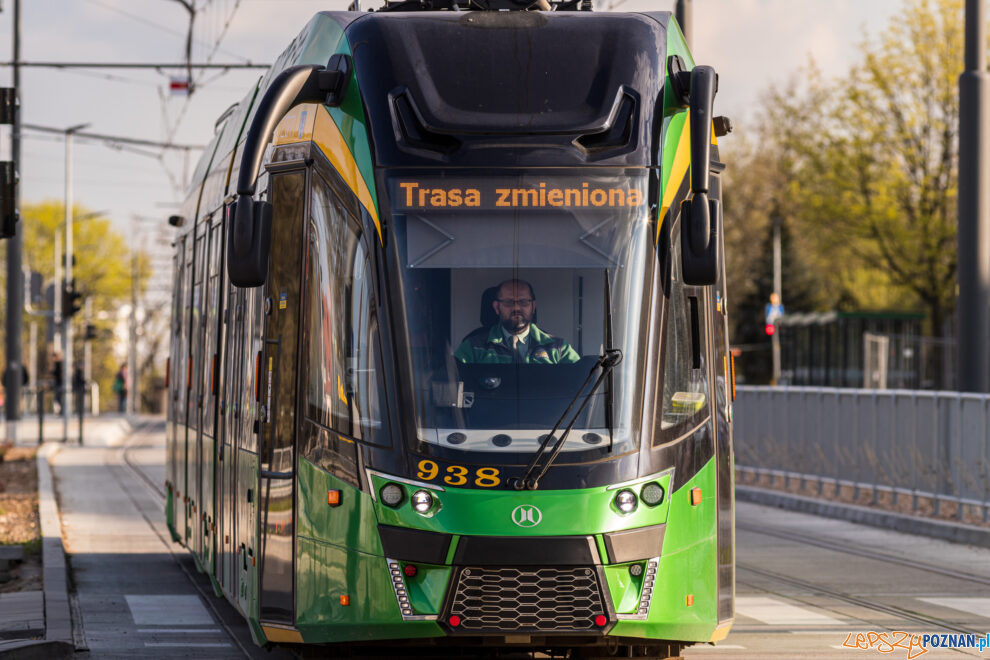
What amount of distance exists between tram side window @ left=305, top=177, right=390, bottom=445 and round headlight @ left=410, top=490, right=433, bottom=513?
0.28 m

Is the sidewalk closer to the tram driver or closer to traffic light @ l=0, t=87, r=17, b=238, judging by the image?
traffic light @ l=0, t=87, r=17, b=238

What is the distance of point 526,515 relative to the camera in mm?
7035

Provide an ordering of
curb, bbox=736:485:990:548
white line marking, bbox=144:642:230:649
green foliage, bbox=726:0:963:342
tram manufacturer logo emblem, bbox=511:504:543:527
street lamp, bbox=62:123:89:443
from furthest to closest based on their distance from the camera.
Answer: green foliage, bbox=726:0:963:342 → street lamp, bbox=62:123:89:443 → curb, bbox=736:485:990:548 → white line marking, bbox=144:642:230:649 → tram manufacturer logo emblem, bbox=511:504:543:527

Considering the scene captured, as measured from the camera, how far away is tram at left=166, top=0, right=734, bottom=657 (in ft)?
23.2

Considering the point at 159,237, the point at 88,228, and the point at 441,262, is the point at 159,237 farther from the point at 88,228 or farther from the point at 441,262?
the point at 441,262

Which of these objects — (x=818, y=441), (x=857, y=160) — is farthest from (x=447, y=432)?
(x=857, y=160)

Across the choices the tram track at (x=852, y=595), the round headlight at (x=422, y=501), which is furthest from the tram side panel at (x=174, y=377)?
the round headlight at (x=422, y=501)

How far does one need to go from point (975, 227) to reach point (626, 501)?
11.5 meters

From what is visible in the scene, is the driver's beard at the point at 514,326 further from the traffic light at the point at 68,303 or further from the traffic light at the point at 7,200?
the traffic light at the point at 68,303

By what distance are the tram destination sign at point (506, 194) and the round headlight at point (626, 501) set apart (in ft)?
4.25

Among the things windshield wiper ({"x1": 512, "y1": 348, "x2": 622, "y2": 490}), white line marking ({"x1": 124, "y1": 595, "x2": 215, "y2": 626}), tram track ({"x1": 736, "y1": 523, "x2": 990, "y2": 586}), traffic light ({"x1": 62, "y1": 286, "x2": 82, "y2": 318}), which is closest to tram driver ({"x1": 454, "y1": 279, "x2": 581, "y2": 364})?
windshield wiper ({"x1": 512, "y1": 348, "x2": 622, "y2": 490})

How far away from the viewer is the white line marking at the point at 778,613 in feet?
35.9

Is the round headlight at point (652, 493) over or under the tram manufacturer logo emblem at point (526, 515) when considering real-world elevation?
over

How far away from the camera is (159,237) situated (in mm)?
89688
